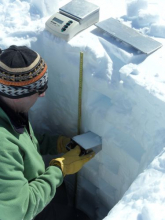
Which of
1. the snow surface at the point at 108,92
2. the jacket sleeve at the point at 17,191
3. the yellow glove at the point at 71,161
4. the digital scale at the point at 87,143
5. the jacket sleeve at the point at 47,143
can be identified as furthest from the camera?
the jacket sleeve at the point at 47,143

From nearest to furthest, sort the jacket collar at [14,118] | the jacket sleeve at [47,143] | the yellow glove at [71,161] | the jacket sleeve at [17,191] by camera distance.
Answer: the jacket sleeve at [17,191] → the jacket collar at [14,118] → the yellow glove at [71,161] → the jacket sleeve at [47,143]

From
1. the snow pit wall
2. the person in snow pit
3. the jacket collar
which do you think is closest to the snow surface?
the snow pit wall

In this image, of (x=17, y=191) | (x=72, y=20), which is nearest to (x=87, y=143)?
(x=17, y=191)

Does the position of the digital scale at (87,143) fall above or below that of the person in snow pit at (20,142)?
below

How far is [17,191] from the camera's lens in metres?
1.54

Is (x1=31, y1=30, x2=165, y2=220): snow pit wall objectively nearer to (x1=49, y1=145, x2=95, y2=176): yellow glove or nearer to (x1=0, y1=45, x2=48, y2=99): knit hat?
(x1=49, y1=145, x2=95, y2=176): yellow glove

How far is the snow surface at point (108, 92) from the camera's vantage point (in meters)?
1.88

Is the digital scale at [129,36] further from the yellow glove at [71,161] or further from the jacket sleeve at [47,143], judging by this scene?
the jacket sleeve at [47,143]

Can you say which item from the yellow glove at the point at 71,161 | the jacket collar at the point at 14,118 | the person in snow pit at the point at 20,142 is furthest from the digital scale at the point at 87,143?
the jacket collar at the point at 14,118

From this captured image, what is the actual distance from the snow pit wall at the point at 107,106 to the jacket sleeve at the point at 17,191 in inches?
24.6

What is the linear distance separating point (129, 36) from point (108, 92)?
17.5 inches

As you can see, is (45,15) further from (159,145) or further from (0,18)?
(159,145)

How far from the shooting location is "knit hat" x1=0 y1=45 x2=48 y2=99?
155cm

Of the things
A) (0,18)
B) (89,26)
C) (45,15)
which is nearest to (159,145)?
(89,26)
